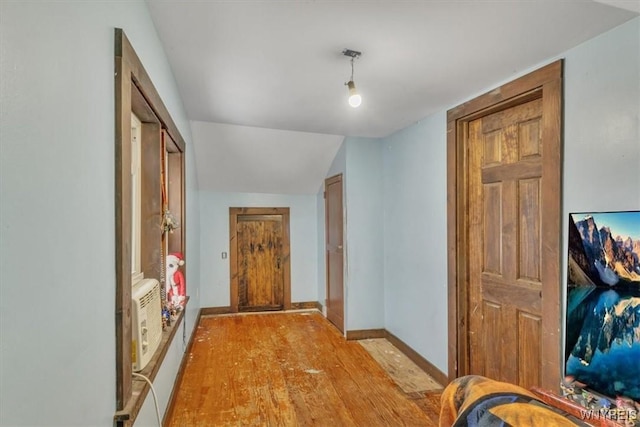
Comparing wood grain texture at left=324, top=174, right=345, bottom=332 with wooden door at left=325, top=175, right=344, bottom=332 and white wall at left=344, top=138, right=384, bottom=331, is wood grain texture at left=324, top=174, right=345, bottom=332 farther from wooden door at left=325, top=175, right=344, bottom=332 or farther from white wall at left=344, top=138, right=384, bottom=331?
white wall at left=344, top=138, right=384, bottom=331

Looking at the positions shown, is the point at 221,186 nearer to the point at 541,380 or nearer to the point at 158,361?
the point at 158,361

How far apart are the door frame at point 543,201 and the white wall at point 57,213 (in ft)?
7.11

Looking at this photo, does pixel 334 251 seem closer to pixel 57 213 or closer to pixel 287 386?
pixel 287 386

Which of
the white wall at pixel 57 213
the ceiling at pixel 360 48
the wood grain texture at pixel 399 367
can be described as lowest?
the wood grain texture at pixel 399 367

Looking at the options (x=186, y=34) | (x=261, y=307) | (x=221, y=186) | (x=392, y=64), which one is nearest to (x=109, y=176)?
(x=186, y=34)

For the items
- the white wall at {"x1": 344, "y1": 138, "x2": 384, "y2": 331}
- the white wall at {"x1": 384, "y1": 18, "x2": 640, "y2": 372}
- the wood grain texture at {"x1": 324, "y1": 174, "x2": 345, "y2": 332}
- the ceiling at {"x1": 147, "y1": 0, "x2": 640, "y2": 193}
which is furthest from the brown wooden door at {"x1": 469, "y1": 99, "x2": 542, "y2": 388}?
the wood grain texture at {"x1": 324, "y1": 174, "x2": 345, "y2": 332}

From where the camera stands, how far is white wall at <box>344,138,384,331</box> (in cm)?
402

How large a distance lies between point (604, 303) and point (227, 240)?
4384 millimetres

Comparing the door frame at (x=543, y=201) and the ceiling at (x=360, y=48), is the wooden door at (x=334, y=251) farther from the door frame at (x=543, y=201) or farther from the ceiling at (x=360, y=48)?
the door frame at (x=543, y=201)

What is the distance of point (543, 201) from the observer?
6.62ft

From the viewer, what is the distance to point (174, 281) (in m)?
2.72

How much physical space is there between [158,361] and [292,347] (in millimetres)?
2091

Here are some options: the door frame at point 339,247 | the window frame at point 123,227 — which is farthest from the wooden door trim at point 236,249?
the window frame at point 123,227

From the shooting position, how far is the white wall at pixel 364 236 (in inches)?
158
